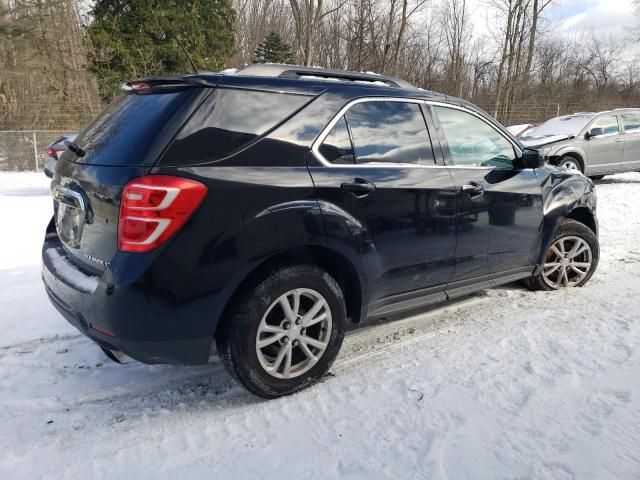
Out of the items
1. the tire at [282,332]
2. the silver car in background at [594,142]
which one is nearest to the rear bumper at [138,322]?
the tire at [282,332]

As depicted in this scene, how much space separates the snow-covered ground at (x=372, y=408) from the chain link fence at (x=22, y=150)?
15128 millimetres

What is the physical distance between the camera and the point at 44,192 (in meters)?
11.5

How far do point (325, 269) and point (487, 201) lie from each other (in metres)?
1.49

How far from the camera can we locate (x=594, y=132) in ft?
35.5

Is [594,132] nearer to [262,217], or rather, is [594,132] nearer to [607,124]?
[607,124]

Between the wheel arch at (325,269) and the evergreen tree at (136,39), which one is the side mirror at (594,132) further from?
the evergreen tree at (136,39)

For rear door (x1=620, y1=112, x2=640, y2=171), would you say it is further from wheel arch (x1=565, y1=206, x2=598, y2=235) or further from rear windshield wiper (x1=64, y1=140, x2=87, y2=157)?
rear windshield wiper (x1=64, y1=140, x2=87, y2=157)

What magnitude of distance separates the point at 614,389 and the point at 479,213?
144 cm

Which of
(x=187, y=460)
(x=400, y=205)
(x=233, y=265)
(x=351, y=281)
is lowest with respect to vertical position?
(x=187, y=460)

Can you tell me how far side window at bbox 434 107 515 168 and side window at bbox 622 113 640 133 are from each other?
9244mm

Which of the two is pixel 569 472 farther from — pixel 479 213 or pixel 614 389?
pixel 479 213

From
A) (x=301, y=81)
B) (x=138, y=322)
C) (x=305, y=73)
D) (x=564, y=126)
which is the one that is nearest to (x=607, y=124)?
(x=564, y=126)

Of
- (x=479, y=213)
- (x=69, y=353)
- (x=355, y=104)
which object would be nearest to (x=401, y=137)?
(x=355, y=104)

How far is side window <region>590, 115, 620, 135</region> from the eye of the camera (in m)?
11.0
